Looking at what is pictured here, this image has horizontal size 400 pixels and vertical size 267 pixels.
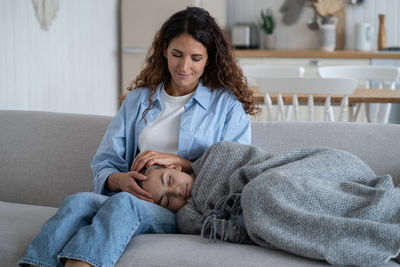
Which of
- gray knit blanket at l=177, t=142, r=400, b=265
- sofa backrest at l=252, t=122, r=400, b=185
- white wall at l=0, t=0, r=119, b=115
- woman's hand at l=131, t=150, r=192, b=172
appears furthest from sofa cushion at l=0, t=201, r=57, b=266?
white wall at l=0, t=0, r=119, b=115

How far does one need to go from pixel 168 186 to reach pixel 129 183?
0.44ft

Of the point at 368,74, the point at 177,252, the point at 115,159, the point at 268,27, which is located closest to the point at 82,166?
the point at 115,159

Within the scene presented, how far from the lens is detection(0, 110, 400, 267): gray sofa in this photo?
147 centimetres

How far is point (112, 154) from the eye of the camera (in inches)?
78.7

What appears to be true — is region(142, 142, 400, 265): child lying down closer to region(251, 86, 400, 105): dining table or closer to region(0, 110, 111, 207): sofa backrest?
region(0, 110, 111, 207): sofa backrest

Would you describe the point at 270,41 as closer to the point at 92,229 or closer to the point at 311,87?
the point at 311,87

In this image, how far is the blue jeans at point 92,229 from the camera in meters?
1.45

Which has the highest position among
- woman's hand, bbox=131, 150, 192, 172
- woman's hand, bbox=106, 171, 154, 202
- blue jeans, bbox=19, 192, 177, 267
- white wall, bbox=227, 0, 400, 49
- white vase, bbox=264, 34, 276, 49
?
white wall, bbox=227, 0, 400, 49

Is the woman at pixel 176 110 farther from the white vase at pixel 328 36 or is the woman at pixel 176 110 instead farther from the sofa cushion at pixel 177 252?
the white vase at pixel 328 36

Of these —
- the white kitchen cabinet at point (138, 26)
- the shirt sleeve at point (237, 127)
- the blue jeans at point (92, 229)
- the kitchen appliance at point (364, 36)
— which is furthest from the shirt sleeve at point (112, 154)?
the kitchen appliance at point (364, 36)

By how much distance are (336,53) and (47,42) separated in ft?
8.14

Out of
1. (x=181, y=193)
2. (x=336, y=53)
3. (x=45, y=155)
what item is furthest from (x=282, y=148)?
(x=336, y=53)

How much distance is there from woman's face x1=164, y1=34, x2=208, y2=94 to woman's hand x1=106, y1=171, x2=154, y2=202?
405 millimetres

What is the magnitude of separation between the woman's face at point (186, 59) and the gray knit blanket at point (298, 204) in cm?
31
